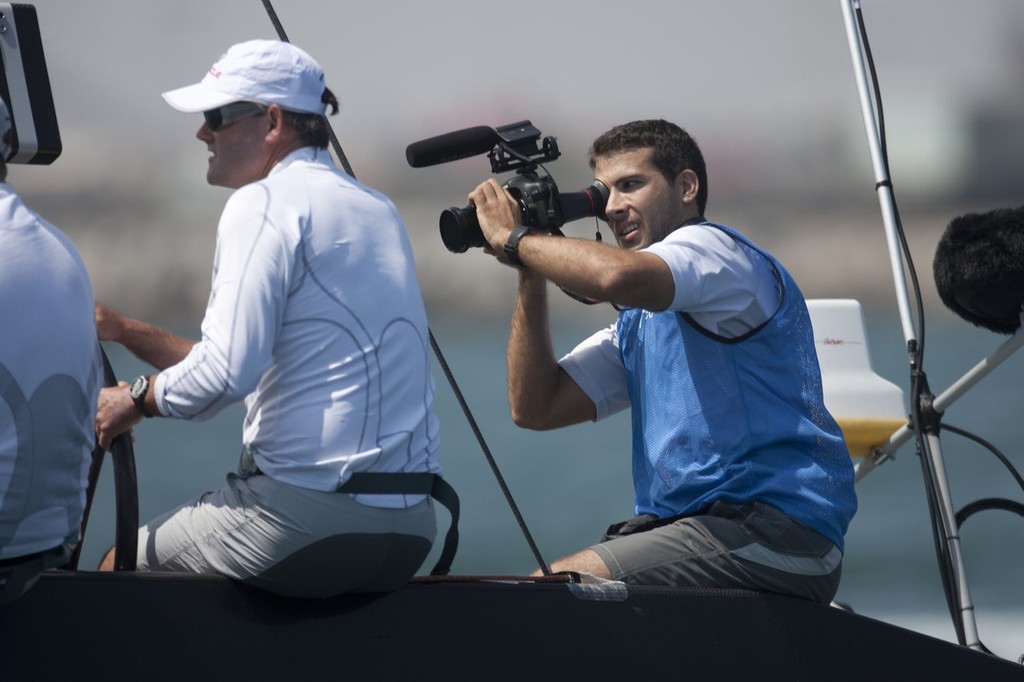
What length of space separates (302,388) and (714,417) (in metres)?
0.70

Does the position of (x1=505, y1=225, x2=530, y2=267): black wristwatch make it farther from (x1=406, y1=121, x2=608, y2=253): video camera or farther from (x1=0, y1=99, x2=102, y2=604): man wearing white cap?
(x1=0, y1=99, x2=102, y2=604): man wearing white cap

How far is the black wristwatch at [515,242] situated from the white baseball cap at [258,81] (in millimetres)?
385

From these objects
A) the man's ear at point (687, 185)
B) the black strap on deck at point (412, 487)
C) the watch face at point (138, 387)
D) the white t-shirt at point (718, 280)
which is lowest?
the black strap on deck at point (412, 487)

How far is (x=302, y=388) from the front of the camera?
1565mm

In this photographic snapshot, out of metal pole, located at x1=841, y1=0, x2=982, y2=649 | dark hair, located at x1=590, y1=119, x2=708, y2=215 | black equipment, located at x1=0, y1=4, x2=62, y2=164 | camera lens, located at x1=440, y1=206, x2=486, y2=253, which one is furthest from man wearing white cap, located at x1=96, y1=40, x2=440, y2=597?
metal pole, located at x1=841, y1=0, x2=982, y2=649

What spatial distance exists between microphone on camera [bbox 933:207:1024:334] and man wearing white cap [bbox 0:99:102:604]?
1744mm

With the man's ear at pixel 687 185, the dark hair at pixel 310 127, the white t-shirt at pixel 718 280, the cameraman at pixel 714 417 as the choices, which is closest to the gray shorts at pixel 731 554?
the cameraman at pixel 714 417

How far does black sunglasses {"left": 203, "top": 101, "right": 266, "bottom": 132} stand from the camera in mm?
1680

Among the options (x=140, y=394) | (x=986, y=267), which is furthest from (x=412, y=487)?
(x=986, y=267)

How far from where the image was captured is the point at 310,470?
5.07 ft

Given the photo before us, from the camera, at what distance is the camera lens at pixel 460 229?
6.57ft

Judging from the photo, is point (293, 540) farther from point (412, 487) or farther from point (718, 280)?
point (718, 280)

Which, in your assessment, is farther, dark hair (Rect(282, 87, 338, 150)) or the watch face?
dark hair (Rect(282, 87, 338, 150))

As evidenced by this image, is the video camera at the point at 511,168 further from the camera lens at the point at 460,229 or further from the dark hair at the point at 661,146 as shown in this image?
the dark hair at the point at 661,146
